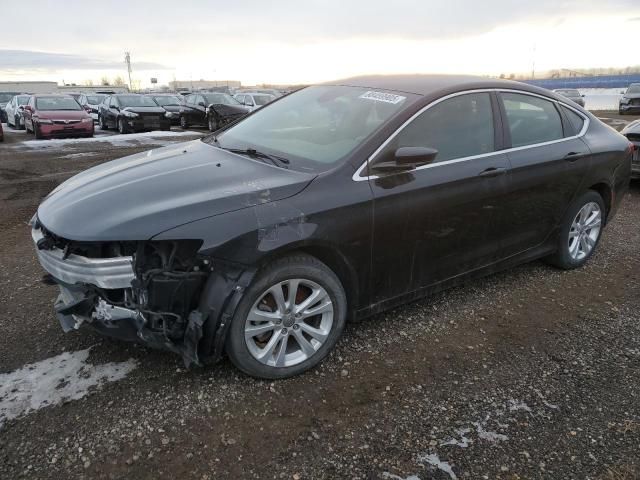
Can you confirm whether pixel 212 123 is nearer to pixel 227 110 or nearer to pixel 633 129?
pixel 227 110

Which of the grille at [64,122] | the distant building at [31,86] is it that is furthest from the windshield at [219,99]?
the distant building at [31,86]

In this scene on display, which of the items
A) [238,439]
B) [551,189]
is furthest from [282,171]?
[551,189]

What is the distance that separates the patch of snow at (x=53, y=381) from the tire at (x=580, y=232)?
365 cm

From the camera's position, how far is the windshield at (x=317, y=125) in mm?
3104

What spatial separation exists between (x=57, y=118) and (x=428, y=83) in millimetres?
15138

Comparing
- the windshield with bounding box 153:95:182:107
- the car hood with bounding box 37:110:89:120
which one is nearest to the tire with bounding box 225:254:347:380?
the car hood with bounding box 37:110:89:120

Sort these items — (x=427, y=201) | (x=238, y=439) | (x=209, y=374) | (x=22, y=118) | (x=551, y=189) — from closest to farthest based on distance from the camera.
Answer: (x=238, y=439), (x=209, y=374), (x=427, y=201), (x=551, y=189), (x=22, y=118)

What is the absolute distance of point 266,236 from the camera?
255 cm

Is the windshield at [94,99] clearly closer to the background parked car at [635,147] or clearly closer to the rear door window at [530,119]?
the background parked car at [635,147]

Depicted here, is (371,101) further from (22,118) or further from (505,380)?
(22,118)

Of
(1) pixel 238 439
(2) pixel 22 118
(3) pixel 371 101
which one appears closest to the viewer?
(1) pixel 238 439

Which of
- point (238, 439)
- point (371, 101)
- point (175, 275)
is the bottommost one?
point (238, 439)

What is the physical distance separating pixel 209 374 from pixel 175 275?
29.9 inches

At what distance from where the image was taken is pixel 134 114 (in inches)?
662
